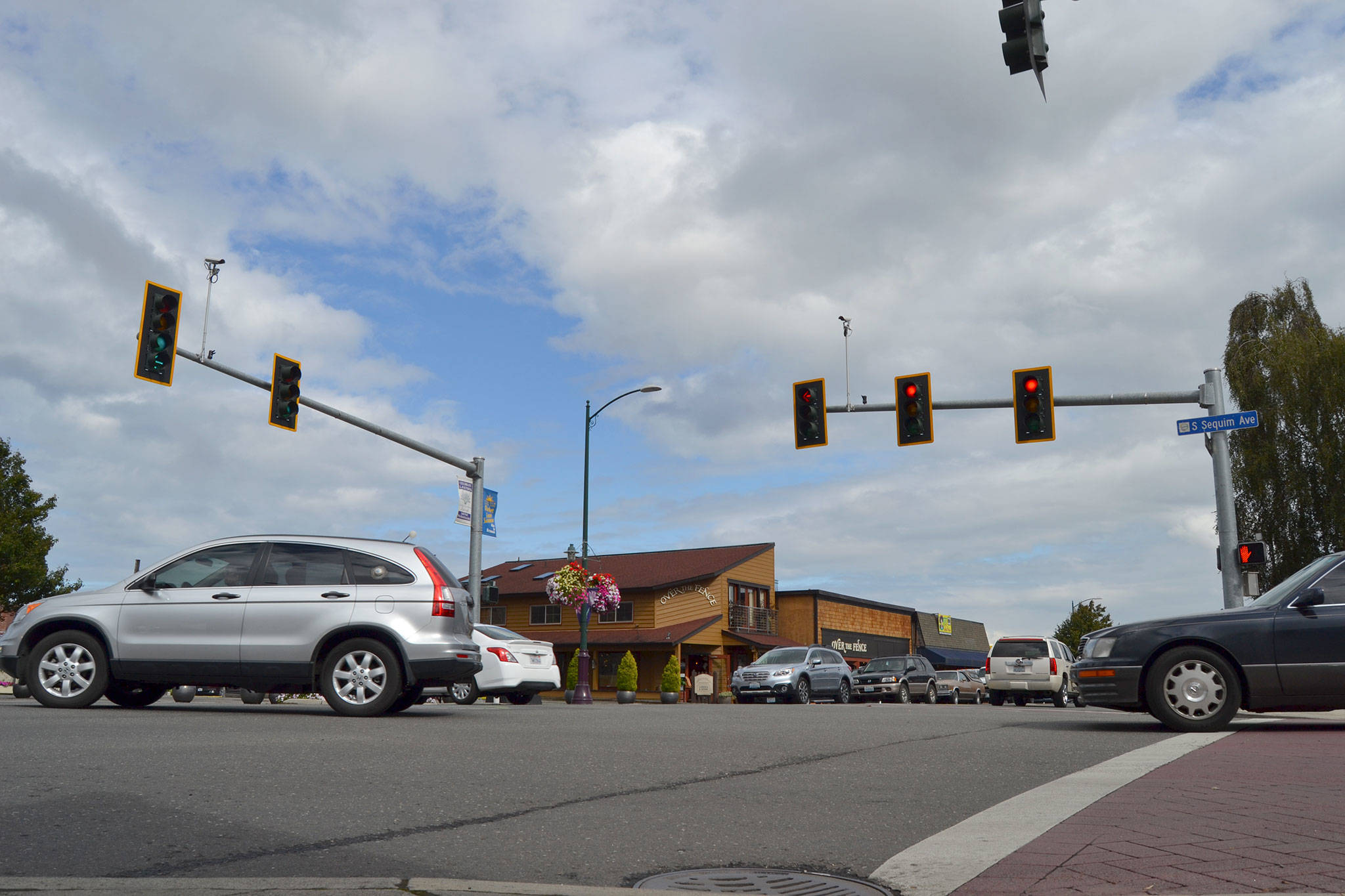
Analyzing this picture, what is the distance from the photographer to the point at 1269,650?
9.87 m

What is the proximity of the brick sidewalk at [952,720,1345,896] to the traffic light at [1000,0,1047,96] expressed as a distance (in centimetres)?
596

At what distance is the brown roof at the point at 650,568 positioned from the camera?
48656 mm

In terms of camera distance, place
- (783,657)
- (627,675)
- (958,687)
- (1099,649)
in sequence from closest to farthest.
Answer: (1099,649) → (783,657) → (627,675) → (958,687)

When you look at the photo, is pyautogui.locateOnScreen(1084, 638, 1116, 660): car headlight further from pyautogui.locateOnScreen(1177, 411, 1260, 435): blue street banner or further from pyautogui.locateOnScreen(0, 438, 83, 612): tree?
pyautogui.locateOnScreen(0, 438, 83, 612): tree

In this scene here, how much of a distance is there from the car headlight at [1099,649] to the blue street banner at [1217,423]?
28.3 feet

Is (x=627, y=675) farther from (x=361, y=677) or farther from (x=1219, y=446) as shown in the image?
(x=361, y=677)

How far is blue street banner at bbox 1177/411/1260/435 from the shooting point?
58.3 feet

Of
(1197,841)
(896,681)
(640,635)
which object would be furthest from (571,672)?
(1197,841)

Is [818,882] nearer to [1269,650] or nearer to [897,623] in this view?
[1269,650]

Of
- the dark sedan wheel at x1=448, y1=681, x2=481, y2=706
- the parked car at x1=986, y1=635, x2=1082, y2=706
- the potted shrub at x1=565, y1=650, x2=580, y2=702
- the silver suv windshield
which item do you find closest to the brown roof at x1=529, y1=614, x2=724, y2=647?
the potted shrub at x1=565, y1=650, x2=580, y2=702

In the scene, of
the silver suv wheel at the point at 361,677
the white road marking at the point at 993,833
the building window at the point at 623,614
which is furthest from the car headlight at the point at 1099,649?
the building window at the point at 623,614

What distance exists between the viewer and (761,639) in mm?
49594

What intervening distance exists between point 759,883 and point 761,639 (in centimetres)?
4597

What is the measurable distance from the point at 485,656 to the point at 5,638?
7.29 m
